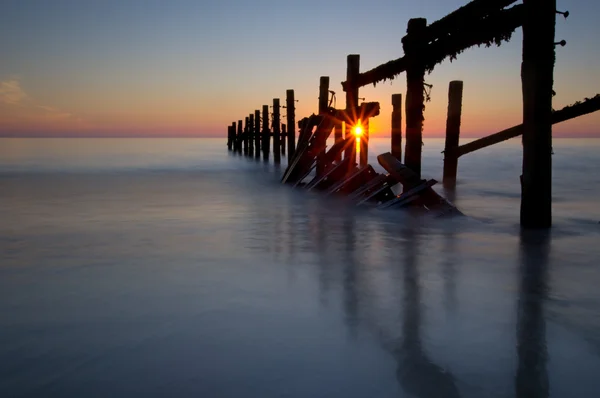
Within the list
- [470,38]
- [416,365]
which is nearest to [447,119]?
[470,38]

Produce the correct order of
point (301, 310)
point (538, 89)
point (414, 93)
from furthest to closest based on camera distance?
point (414, 93) < point (538, 89) < point (301, 310)

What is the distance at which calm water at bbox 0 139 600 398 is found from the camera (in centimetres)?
282

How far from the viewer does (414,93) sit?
973 centimetres

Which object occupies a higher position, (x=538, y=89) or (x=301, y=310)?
(x=538, y=89)

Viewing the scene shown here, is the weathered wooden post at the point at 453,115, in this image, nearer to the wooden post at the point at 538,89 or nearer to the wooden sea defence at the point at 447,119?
the wooden sea defence at the point at 447,119

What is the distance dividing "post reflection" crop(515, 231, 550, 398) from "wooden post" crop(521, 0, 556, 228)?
3.09 feet

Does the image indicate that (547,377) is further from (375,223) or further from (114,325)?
(375,223)

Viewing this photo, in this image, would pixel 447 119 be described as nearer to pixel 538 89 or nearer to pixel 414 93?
pixel 414 93

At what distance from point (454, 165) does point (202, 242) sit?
10.8m

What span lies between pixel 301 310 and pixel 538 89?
454 cm

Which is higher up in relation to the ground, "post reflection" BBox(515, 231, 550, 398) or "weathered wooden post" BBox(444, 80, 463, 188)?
"weathered wooden post" BBox(444, 80, 463, 188)

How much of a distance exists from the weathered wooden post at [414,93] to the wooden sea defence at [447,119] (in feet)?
0.06

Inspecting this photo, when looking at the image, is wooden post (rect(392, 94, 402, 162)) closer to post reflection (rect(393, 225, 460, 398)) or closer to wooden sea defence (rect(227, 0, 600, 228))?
wooden sea defence (rect(227, 0, 600, 228))

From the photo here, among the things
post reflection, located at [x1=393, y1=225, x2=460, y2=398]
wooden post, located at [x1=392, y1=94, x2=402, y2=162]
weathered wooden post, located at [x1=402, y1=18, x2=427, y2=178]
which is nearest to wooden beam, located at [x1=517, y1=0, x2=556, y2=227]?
weathered wooden post, located at [x1=402, y1=18, x2=427, y2=178]
